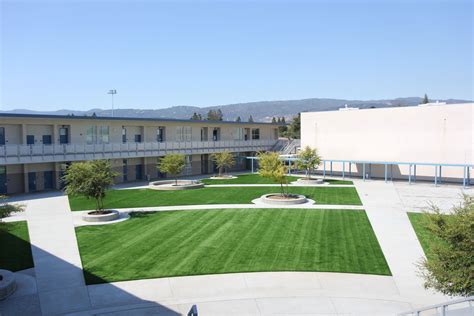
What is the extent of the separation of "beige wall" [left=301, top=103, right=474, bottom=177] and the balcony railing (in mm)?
11092

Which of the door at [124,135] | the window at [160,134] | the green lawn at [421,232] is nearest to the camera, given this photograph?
the green lawn at [421,232]

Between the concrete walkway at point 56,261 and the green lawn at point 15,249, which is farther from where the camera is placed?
the green lawn at point 15,249

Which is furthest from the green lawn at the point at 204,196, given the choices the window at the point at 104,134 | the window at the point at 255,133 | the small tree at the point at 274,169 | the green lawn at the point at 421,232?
the window at the point at 255,133

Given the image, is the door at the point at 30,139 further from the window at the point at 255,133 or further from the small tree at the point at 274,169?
the window at the point at 255,133

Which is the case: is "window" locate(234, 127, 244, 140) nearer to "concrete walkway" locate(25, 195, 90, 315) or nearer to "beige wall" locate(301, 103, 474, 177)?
"beige wall" locate(301, 103, 474, 177)

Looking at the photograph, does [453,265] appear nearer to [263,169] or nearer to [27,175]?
[263,169]

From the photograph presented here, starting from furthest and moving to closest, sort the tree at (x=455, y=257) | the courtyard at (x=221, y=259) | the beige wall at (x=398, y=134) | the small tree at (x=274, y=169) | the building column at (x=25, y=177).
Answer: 1. the beige wall at (x=398, y=134)
2. the building column at (x=25, y=177)
3. the small tree at (x=274, y=169)
4. the courtyard at (x=221, y=259)
5. the tree at (x=455, y=257)

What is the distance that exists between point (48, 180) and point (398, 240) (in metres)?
31.2

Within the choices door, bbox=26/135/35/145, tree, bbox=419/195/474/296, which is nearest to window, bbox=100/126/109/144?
door, bbox=26/135/35/145

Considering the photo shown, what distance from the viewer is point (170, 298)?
14766mm

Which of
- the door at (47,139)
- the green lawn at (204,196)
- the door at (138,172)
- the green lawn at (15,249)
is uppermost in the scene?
the door at (47,139)

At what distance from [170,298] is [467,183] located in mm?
37245

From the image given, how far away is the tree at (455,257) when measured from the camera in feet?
38.4

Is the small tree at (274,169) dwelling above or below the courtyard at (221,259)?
above
